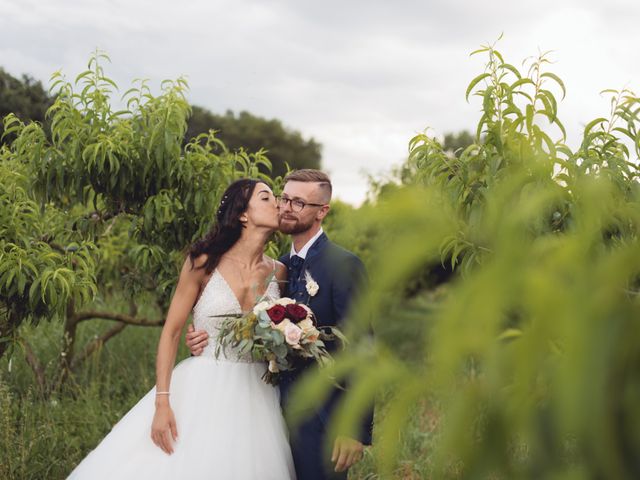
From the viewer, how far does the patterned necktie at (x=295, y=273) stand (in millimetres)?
4047

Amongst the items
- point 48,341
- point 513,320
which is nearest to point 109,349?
point 48,341

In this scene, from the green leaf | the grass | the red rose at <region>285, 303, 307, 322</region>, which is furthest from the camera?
the grass

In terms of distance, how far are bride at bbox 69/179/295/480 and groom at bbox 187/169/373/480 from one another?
0.39ft

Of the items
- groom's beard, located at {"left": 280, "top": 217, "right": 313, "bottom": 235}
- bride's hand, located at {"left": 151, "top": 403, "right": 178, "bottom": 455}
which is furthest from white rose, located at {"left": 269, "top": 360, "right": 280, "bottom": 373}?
groom's beard, located at {"left": 280, "top": 217, "right": 313, "bottom": 235}

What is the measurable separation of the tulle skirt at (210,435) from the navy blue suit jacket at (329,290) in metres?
0.15

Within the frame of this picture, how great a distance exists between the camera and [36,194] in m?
5.89

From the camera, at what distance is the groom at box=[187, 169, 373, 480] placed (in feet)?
12.4

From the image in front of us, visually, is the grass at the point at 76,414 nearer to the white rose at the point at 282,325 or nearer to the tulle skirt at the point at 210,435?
the tulle skirt at the point at 210,435

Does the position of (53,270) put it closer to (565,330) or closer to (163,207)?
(163,207)

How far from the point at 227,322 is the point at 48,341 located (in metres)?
6.07

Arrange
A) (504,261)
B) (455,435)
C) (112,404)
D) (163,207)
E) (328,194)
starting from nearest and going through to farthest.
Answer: (504,261) < (455,435) < (328,194) < (163,207) < (112,404)

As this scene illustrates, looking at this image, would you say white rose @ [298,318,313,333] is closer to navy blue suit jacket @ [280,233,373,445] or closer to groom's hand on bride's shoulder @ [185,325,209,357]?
navy blue suit jacket @ [280,233,373,445]

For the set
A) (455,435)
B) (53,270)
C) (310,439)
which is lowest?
(310,439)

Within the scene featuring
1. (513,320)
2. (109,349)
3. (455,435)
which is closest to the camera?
(455,435)
